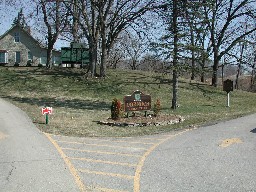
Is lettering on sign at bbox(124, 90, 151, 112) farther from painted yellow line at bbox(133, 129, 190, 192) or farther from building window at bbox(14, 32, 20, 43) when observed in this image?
building window at bbox(14, 32, 20, 43)

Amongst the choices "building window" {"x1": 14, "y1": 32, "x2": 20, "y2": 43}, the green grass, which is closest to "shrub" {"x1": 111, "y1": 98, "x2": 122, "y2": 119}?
the green grass

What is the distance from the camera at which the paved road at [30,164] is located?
288 inches

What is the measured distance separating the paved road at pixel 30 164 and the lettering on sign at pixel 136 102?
5.09m

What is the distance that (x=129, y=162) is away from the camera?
940 centimetres

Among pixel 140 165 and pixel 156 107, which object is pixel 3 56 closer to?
pixel 156 107

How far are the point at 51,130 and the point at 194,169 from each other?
290 inches

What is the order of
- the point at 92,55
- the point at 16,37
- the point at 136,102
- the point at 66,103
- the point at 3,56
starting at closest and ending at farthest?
1. the point at 136,102
2. the point at 66,103
3. the point at 92,55
4. the point at 3,56
5. the point at 16,37

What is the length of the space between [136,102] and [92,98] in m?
10.2

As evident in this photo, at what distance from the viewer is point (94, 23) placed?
1332 inches

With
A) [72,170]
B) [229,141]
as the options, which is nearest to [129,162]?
[72,170]

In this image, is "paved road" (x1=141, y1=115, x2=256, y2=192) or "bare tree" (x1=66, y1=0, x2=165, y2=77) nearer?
"paved road" (x1=141, y1=115, x2=256, y2=192)

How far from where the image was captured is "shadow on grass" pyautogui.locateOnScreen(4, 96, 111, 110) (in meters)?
22.9

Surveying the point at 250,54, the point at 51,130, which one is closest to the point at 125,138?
the point at 51,130

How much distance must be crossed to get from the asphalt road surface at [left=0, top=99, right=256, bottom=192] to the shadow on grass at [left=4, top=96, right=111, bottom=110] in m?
8.63
